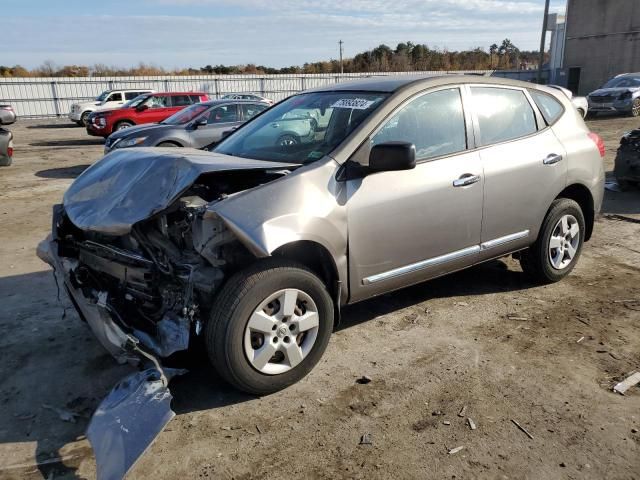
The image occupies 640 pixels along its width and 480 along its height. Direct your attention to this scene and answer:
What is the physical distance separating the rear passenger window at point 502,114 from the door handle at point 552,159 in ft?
0.84

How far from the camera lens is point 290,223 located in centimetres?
320

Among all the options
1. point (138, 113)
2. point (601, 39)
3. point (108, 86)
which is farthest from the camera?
point (108, 86)

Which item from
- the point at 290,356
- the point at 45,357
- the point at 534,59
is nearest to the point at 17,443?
the point at 45,357

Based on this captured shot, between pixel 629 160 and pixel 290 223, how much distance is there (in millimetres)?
7161

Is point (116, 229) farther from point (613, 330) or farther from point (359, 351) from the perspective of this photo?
point (613, 330)

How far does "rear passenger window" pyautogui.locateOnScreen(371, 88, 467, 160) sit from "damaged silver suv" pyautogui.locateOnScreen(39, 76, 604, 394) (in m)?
0.01

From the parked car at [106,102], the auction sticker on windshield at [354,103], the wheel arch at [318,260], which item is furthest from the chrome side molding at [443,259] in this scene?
the parked car at [106,102]

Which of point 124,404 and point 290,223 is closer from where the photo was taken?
point 124,404

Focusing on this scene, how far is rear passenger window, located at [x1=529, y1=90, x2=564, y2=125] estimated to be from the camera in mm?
4797

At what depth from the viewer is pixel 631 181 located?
Result: 8500 millimetres

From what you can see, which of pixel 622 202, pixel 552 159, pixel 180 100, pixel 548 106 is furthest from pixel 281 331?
pixel 180 100

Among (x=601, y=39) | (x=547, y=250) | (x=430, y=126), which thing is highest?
(x=601, y=39)

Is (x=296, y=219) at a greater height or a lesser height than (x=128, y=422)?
greater

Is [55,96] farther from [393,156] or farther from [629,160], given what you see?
[393,156]
